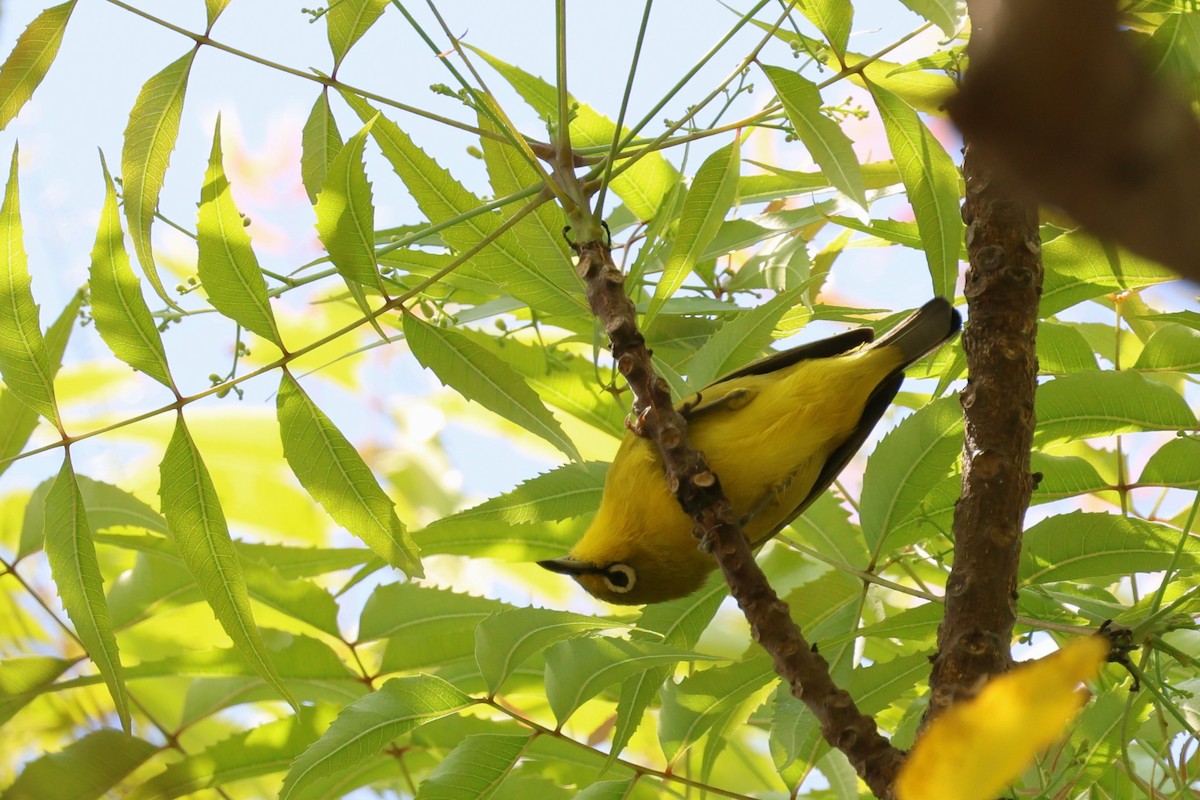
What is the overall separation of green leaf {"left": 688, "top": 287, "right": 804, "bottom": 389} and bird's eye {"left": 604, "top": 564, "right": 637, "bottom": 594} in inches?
31.8

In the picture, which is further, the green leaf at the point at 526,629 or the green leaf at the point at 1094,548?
the green leaf at the point at 1094,548

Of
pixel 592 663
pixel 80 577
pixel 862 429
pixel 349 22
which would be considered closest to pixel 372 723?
pixel 592 663

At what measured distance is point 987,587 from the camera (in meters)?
1.95

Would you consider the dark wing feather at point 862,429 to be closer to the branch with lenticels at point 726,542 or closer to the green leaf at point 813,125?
the branch with lenticels at point 726,542

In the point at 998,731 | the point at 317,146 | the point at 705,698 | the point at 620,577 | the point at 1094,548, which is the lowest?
the point at 998,731

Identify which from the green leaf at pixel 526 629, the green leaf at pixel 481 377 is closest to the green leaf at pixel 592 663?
the green leaf at pixel 526 629

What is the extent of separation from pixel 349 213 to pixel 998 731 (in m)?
1.71

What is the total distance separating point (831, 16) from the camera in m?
2.21

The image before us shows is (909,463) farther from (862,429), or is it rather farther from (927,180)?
(862,429)

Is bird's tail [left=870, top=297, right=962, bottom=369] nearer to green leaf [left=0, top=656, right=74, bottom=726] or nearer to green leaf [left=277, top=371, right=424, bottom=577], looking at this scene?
green leaf [left=277, top=371, right=424, bottom=577]

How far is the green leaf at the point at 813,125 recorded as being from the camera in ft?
6.83

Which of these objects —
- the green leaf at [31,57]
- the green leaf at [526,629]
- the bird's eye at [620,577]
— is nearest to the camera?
the green leaf at [526,629]

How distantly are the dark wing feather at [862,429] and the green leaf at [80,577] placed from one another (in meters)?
1.86

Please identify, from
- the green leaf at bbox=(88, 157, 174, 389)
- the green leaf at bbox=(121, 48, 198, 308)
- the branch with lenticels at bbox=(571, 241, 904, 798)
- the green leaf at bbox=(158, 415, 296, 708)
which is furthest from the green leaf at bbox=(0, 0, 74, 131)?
the branch with lenticels at bbox=(571, 241, 904, 798)
